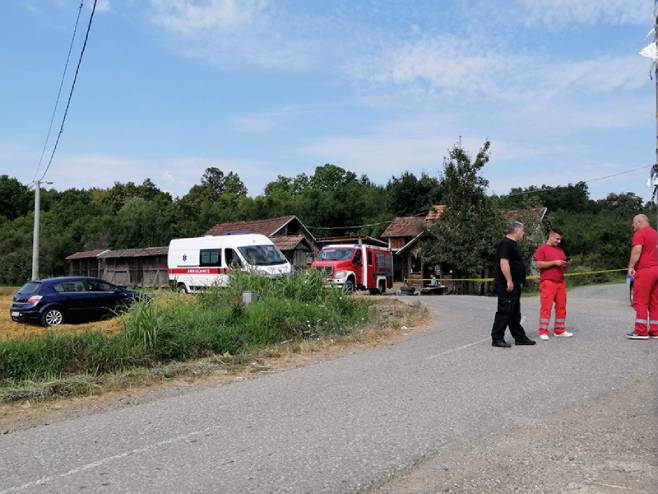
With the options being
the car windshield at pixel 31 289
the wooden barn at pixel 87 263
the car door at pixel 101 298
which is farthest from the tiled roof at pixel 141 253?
the car windshield at pixel 31 289

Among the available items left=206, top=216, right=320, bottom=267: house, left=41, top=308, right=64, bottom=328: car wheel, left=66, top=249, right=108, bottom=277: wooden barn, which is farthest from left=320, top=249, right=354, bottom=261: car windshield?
left=66, top=249, right=108, bottom=277: wooden barn

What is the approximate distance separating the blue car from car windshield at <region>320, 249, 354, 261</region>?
36.4ft

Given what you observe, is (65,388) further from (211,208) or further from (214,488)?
(211,208)

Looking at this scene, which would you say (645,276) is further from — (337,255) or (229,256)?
(337,255)

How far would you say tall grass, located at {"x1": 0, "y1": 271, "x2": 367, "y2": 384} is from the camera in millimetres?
9461

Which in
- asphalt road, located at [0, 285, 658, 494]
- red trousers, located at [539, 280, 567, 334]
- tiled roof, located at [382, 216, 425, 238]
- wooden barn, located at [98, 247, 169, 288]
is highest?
tiled roof, located at [382, 216, 425, 238]

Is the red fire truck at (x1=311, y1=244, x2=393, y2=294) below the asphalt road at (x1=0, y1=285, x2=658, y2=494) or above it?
above

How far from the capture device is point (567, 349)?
892 centimetres

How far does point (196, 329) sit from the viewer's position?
36.9 ft

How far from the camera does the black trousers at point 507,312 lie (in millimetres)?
9164

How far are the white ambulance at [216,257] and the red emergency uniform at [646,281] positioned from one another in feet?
49.4

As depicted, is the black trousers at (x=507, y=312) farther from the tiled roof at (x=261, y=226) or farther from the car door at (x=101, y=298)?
the tiled roof at (x=261, y=226)

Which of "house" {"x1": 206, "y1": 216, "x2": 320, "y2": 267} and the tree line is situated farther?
"house" {"x1": 206, "y1": 216, "x2": 320, "y2": 267}

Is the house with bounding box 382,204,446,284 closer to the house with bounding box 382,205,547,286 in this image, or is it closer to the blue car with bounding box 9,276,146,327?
the house with bounding box 382,205,547,286
